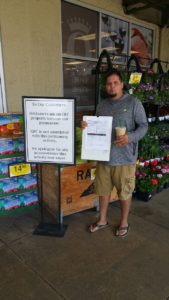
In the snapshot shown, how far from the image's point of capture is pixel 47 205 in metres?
3.09

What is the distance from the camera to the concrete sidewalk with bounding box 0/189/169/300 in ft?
6.34

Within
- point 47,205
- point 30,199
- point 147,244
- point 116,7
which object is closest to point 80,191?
point 47,205

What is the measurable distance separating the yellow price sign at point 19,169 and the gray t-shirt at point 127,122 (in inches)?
43.8

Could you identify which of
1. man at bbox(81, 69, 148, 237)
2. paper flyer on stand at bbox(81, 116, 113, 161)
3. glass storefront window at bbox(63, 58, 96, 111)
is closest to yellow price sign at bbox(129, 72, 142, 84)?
man at bbox(81, 69, 148, 237)

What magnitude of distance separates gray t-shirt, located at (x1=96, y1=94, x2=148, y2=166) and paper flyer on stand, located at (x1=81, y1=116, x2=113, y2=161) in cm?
7

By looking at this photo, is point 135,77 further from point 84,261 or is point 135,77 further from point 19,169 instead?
point 84,261

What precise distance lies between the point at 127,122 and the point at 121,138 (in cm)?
22

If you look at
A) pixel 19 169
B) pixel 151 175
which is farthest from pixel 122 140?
pixel 151 175

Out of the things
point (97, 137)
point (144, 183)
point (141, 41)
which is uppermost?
point (141, 41)

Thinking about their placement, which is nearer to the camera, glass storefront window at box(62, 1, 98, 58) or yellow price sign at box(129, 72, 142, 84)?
yellow price sign at box(129, 72, 142, 84)

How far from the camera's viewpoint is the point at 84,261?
2273 mm

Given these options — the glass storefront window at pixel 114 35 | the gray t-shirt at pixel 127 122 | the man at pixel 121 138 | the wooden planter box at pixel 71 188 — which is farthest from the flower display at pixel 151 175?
the glass storefront window at pixel 114 35

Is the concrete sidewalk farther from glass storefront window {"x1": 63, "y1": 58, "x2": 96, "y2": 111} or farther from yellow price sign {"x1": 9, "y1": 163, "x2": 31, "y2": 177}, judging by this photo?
glass storefront window {"x1": 63, "y1": 58, "x2": 96, "y2": 111}

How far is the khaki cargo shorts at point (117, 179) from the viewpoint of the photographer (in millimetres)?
2473
